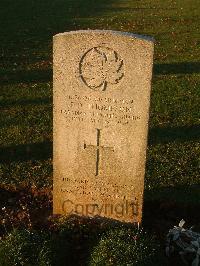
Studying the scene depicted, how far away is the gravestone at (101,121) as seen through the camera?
17.3 ft

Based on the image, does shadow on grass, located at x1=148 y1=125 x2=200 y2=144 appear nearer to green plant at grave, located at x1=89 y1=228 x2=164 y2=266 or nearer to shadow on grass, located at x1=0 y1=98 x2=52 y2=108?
shadow on grass, located at x1=0 y1=98 x2=52 y2=108

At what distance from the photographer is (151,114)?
9.98 m

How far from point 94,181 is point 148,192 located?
1407 mm

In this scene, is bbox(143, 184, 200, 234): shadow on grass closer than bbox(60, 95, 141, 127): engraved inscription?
No

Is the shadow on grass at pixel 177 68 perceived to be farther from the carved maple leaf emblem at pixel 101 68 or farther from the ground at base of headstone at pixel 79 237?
the carved maple leaf emblem at pixel 101 68

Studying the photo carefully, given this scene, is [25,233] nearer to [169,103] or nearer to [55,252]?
[55,252]

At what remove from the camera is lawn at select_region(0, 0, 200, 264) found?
697cm

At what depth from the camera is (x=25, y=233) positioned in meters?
5.39

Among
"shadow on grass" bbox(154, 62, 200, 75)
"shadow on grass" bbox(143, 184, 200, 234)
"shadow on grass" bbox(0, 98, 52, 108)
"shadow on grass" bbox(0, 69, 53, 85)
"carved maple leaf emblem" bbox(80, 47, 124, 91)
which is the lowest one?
"shadow on grass" bbox(143, 184, 200, 234)

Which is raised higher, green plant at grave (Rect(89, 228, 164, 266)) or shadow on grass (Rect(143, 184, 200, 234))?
green plant at grave (Rect(89, 228, 164, 266))

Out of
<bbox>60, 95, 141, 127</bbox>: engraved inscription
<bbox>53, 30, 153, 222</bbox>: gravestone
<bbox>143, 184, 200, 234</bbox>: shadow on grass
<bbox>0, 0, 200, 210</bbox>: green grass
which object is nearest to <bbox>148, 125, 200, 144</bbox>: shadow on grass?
<bbox>0, 0, 200, 210</bbox>: green grass

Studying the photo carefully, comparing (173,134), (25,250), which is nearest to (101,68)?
(25,250)

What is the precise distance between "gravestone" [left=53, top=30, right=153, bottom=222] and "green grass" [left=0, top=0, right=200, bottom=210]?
47.2 inches

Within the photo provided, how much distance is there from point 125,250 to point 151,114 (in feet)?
16.8
